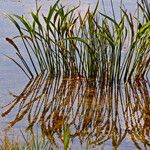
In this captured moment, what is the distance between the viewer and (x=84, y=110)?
4.23m

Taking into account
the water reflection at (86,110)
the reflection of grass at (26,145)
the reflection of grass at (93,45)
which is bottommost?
the reflection of grass at (26,145)

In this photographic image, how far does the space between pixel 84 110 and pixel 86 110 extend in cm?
2

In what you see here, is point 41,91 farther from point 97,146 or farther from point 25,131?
point 97,146

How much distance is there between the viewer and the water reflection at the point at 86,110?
12.1ft

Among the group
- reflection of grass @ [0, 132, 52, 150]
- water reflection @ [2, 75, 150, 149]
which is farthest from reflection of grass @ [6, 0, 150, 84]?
reflection of grass @ [0, 132, 52, 150]

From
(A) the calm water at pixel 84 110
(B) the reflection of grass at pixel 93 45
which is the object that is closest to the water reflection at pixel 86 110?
(A) the calm water at pixel 84 110

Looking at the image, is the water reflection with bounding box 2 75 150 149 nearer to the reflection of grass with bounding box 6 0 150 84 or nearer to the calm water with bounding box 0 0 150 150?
the calm water with bounding box 0 0 150 150

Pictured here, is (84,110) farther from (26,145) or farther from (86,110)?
(26,145)

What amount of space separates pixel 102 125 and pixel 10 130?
2.02ft

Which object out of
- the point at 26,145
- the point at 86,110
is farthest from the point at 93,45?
the point at 26,145

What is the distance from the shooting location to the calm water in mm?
3684

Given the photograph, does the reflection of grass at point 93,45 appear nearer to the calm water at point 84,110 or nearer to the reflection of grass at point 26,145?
the calm water at point 84,110

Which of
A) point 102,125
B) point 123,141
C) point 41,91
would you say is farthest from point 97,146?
point 41,91

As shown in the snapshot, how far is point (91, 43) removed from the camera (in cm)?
484
